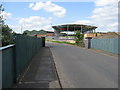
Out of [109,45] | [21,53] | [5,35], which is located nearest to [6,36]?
[5,35]

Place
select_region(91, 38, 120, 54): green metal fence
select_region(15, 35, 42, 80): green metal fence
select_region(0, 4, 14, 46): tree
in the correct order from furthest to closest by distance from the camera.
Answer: select_region(91, 38, 120, 54): green metal fence → select_region(0, 4, 14, 46): tree → select_region(15, 35, 42, 80): green metal fence

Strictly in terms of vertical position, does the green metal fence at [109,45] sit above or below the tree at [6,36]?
below

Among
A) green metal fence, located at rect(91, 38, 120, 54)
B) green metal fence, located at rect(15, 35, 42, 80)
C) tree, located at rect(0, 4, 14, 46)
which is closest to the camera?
green metal fence, located at rect(15, 35, 42, 80)

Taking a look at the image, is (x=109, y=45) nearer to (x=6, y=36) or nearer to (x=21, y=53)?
(x=6, y=36)

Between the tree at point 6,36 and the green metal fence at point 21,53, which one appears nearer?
Result: the green metal fence at point 21,53

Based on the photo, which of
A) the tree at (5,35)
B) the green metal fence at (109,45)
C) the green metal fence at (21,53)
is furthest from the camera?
the green metal fence at (109,45)

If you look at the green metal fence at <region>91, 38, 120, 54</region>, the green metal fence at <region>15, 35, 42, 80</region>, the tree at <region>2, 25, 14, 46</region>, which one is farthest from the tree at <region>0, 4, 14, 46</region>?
the green metal fence at <region>91, 38, 120, 54</region>

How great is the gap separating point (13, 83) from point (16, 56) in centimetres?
100

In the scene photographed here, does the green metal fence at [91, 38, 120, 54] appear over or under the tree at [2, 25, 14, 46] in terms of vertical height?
under

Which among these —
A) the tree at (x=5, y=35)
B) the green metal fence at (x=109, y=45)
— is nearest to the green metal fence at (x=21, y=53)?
the tree at (x=5, y=35)

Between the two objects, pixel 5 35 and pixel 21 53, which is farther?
pixel 5 35

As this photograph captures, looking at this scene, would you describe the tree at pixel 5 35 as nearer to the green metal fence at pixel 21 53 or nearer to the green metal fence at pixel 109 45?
the green metal fence at pixel 21 53

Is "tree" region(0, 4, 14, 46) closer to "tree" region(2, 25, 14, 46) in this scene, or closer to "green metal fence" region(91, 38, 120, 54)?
"tree" region(2, 25, 14, 46)

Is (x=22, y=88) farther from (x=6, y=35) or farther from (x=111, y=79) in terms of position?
(x=6, y=35)
